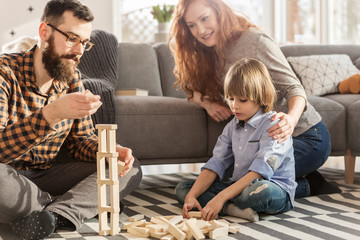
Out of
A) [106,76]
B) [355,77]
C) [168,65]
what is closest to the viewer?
[106,76]

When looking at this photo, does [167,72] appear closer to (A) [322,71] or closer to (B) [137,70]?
(B) [137,70]

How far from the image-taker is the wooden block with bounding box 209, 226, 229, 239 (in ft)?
4.90

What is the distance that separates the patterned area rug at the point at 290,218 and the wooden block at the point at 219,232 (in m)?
0.02

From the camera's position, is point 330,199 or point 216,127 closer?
point 330,199

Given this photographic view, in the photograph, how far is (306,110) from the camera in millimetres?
2123

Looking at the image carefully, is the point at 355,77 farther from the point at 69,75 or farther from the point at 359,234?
the point at 69,75

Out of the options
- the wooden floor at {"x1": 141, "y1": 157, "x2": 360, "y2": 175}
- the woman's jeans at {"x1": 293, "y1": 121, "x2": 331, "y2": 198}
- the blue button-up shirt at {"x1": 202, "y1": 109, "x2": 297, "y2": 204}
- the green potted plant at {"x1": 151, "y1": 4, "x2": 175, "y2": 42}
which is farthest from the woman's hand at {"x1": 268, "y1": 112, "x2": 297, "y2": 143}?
the green potted plant at {"x1": 151, "y1": 4, "x2": 175, "y2": 42}

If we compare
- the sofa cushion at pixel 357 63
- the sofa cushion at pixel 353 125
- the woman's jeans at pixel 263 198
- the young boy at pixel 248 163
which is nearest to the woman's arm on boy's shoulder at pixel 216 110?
the young boy at pixel 248 163

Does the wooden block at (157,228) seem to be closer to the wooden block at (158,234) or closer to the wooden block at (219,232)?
the wooden block at (158,234)

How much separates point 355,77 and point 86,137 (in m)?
1.67

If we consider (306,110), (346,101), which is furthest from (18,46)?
(346,101)

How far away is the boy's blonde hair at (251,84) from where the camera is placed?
1.79m

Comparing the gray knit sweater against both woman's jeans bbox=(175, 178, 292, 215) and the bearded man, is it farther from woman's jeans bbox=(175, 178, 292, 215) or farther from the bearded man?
the bearded man

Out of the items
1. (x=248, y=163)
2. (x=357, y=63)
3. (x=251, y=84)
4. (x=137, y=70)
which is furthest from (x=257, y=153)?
(x=357, y=63)
